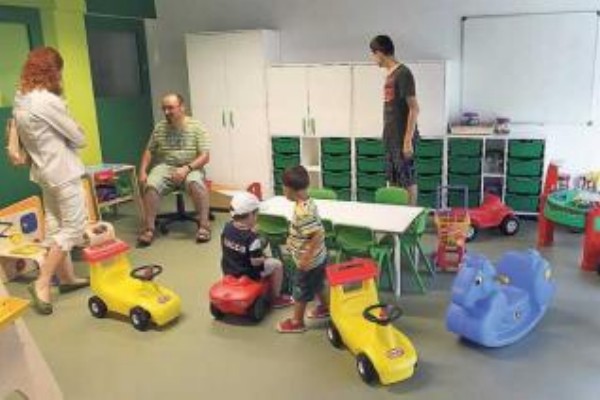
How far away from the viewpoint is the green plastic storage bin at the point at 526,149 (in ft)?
16.4

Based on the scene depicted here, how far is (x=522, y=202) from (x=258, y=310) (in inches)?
115

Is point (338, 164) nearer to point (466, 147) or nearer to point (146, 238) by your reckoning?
point (466, 147)

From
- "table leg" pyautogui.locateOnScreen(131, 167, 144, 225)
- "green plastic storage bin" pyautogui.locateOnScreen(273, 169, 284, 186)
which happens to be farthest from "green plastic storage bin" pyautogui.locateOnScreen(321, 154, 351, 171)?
"table leg" pyautogui.locateOnScreen(131, 167, 144, 225)

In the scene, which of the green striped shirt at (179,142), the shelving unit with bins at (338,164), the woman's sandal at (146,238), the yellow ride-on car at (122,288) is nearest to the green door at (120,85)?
the green striped shirt at (179,142)

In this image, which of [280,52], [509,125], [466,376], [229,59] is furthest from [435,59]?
[466,376]

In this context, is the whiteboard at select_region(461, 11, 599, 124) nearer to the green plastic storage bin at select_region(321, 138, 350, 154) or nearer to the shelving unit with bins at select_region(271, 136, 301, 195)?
the green plastic storage bin at select_region(321, 138, 350, 154)

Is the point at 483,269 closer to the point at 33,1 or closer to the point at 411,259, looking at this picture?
the point at 411,259

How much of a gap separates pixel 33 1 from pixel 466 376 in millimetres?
4844

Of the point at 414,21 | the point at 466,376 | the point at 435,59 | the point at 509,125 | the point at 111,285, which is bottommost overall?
the point at 466,376

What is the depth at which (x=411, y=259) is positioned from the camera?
397cm

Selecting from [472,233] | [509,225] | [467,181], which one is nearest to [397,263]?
[472,233]

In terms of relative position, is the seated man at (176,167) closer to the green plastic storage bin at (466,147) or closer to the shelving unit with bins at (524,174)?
the green plastic storage bin at (466,147)

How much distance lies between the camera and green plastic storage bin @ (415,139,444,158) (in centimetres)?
531

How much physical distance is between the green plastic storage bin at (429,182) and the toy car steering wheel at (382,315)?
275 centimetres
